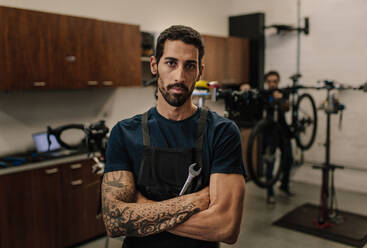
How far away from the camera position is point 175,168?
54.2 inches

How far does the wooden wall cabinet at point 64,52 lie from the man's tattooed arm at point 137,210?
2.15 m

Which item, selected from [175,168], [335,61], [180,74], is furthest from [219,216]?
[335,61]

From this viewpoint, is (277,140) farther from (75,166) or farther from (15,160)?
(15,160)

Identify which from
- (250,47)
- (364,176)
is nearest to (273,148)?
(364,176)

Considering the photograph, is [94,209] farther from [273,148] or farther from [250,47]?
[250,47]

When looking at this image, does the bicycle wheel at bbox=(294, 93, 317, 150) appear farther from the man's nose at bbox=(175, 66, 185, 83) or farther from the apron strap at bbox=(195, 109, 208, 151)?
the man's nose at bbox=(175, 66, 185, 83)

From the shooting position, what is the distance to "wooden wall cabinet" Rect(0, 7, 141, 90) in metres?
3.06

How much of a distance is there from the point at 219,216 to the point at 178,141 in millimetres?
327

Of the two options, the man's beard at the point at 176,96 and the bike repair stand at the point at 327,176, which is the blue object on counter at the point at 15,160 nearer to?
the man's beard at the point at 176,96

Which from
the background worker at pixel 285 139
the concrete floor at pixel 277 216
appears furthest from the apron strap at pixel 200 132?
the background worker at pixel 285 139

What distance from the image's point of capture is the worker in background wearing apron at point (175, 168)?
135cm

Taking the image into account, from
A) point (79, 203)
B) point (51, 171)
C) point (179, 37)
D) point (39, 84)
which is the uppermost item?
point (179, 37)

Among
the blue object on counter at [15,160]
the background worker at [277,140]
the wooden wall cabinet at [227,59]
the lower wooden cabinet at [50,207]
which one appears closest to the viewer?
the lower wooden cabinet at [50,207]

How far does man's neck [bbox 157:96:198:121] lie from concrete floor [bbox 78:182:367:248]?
6.26ft
